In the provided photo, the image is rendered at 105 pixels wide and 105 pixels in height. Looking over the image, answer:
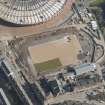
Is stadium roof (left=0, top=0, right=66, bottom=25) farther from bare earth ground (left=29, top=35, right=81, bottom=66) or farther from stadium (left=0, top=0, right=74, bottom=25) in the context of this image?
bare earth ground (left=29, top=35, right=81, bottom=66)

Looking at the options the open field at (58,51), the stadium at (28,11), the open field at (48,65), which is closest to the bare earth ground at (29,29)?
the stadium at (28,11)

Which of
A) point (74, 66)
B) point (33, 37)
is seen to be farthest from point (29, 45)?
point (74, 66)

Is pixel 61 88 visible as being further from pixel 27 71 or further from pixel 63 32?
pixel 63 32

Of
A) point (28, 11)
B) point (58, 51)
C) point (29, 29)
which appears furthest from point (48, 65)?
point (28, 11)

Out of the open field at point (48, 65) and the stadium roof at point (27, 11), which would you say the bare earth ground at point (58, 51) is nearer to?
the open field at point (48, 65)

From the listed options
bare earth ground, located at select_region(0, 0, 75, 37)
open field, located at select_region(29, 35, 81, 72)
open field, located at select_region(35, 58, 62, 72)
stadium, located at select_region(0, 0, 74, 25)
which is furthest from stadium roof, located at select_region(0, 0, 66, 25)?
open field, located at select_region(35, 58, 62, 72)

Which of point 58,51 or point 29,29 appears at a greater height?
point 29,29

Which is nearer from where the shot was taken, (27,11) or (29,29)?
(29,29)

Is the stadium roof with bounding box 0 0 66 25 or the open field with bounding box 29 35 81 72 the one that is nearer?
the open field with bounding box 29 35 81 72

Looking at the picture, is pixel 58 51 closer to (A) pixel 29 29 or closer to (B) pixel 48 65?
(B) pixel 48 65
